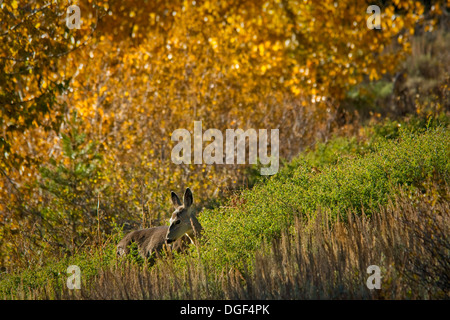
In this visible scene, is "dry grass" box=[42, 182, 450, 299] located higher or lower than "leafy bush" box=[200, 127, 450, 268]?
lower

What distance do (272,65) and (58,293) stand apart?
36.5ft

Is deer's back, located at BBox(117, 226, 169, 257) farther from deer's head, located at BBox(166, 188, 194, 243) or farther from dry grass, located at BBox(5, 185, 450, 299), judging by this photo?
dry grass, located at BBox(5, 185, 450, 299)

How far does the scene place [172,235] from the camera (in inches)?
283

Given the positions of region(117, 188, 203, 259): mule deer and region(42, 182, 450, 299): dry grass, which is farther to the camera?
region(117, 188, 203, 259): mule deer

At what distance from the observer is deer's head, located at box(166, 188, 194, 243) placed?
23.7 ft

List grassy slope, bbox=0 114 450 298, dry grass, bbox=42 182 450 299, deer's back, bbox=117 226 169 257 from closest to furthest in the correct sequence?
dry grass, bbox=42 182 450 299
grassy slope, bbox=0 114 450 298
deer's back, bbox=117 226 169 257

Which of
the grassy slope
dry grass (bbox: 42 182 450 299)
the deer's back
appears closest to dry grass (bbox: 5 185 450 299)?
dry grass (bbox: 42 182 450 299)

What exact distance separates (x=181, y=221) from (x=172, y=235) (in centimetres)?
25

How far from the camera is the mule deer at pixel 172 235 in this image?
7.28 meters

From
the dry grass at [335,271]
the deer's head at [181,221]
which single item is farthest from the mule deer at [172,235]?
the dry grass at [335,271]

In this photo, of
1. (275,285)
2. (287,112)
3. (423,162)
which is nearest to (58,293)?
(275,285)

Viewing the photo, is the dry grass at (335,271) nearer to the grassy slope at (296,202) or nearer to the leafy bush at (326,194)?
the grassy slope at (296,202)

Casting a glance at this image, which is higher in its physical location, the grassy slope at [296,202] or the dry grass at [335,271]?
the grassy slope at [296,202]

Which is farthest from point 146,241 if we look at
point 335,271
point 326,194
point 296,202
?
point 335,271
